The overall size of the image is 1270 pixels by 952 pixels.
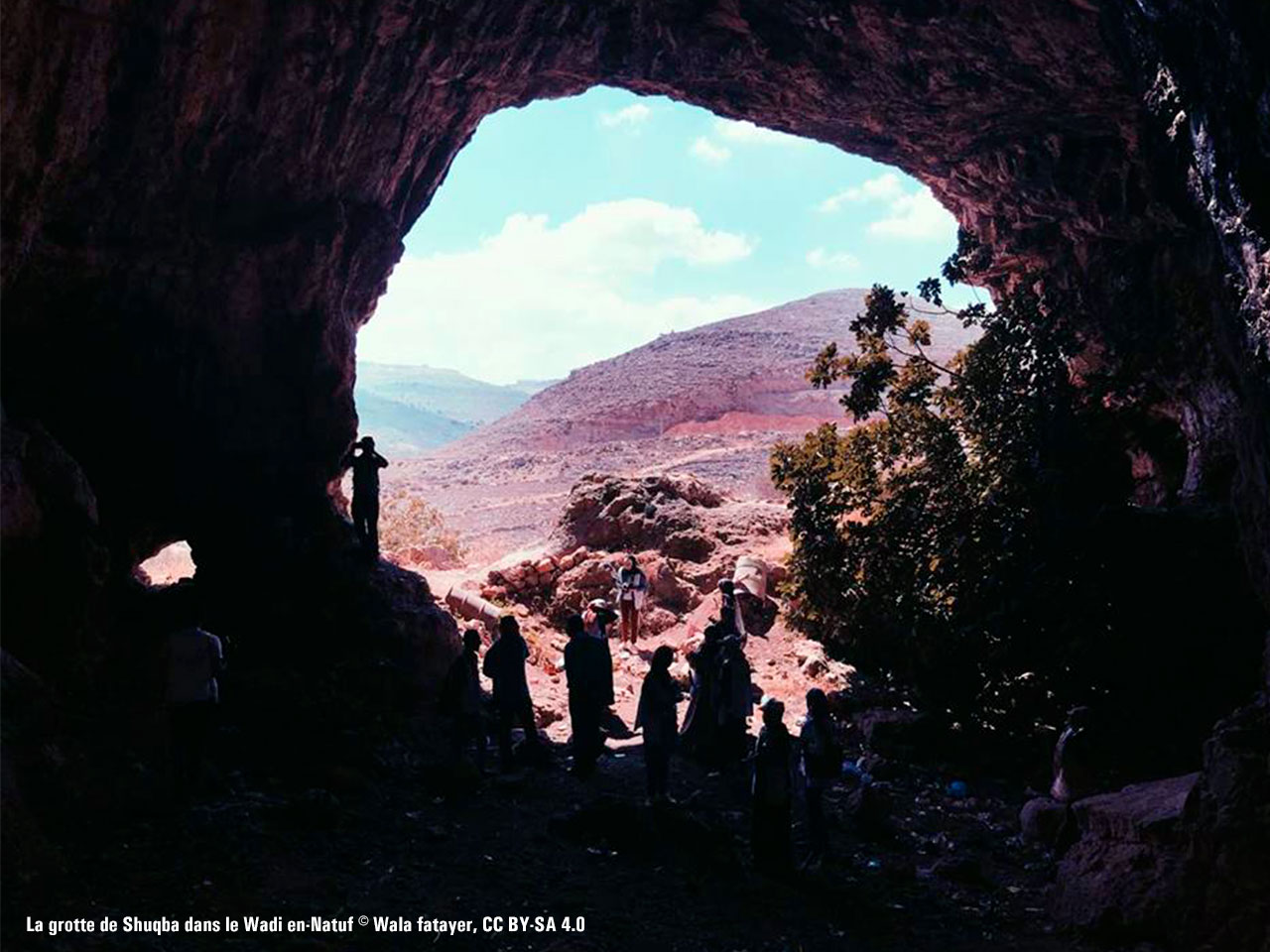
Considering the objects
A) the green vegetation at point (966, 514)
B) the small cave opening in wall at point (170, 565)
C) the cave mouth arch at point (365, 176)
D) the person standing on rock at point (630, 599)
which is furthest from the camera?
the small cave opening in wall at point (170, 565)

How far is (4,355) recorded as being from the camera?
34.4 ft

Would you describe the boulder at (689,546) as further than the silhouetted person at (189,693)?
Yes

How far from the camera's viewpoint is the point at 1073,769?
11484 millimetres

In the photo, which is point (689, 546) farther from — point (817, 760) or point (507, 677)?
→ point (817, 760)

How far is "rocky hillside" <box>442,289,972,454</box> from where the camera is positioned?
75188 millimetres

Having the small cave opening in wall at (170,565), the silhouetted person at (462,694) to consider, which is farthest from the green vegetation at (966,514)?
the small cave opening in wall at (170,565)

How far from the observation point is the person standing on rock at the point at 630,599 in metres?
19.6

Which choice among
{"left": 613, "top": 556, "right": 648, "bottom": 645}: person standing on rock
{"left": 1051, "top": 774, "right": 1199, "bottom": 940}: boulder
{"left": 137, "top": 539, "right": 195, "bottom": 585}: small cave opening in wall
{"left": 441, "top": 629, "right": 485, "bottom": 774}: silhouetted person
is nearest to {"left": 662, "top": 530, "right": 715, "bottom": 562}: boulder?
{"left": 613, "top": 556, "right": 648, "bottom": 645}: person standing on rock

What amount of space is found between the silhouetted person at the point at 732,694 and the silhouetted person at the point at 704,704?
5.5 inches

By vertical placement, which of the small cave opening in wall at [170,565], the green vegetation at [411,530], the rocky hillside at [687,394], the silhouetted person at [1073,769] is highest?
the rocky hillside at [687,394]

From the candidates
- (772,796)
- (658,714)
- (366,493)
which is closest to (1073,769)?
(772,796)

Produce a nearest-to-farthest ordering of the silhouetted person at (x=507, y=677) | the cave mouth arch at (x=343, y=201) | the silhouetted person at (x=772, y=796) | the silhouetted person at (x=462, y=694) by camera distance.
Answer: the silhouetted person at (x=772, y=796) → the cave mouth arch at (x=343, y=201) → the silhouetted person at (x=462, y=694) → the silhouetted person at (x=507, y=677)

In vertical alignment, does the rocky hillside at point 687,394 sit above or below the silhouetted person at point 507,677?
above

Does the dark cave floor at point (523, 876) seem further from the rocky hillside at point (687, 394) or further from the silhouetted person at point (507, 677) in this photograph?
the rocky hillside at point (687, 394)
